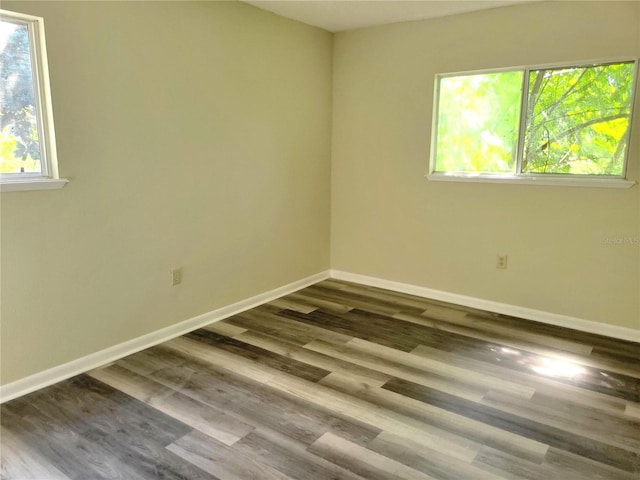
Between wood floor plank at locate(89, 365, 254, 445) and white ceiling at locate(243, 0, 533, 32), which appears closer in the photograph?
wood floor plank at locate(89, 365, 254, 445)

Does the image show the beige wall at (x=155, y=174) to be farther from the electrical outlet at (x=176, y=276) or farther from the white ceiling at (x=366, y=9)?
the white ceiling at (x=366, y=9)

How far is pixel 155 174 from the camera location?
2889 mm

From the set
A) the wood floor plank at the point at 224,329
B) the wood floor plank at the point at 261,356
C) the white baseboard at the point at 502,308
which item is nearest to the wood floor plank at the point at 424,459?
the wood floor plank at the point at 261,356

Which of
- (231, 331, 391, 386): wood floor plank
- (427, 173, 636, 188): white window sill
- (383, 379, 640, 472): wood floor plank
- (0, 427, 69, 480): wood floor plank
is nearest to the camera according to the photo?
(0, 427, 69, 480): wood floor plank

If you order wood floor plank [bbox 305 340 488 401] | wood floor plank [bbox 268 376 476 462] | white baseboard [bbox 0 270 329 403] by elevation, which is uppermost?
white baseboard [bbox 0 270 329 403]

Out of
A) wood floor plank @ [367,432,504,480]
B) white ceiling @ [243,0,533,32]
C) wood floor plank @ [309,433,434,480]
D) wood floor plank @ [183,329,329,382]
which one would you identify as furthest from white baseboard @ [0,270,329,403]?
white ceiling @ [243,0,533,32]

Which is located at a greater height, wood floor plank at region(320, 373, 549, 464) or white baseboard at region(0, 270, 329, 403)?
white baseboard at region(0, 270, 329, 403)

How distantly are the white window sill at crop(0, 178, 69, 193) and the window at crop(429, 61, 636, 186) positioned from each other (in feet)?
8.90

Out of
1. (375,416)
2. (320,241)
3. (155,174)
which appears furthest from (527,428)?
(320,241)

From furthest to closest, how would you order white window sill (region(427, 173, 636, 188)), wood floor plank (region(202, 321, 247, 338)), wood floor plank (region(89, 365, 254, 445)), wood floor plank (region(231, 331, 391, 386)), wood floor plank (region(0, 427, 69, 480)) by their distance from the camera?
wood floor plank (region(202, 321, 247, 338)) < white window sill (region(427, 173, 636, 188)) < wood floor plank (region(231, 331, 391, 386)) < wood floor plank (region(89, 365, 254, 445)) < wood floor plank (region(0, 427, 69, 480))

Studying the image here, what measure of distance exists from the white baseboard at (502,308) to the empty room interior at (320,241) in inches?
0.7

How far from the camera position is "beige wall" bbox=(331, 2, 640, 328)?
3.12m

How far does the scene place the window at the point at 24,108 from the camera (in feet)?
7.27

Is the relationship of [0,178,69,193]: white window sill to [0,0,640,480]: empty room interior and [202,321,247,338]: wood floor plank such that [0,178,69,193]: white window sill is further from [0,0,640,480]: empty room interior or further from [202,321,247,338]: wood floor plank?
[202,321,247,338]: wood floor plank
